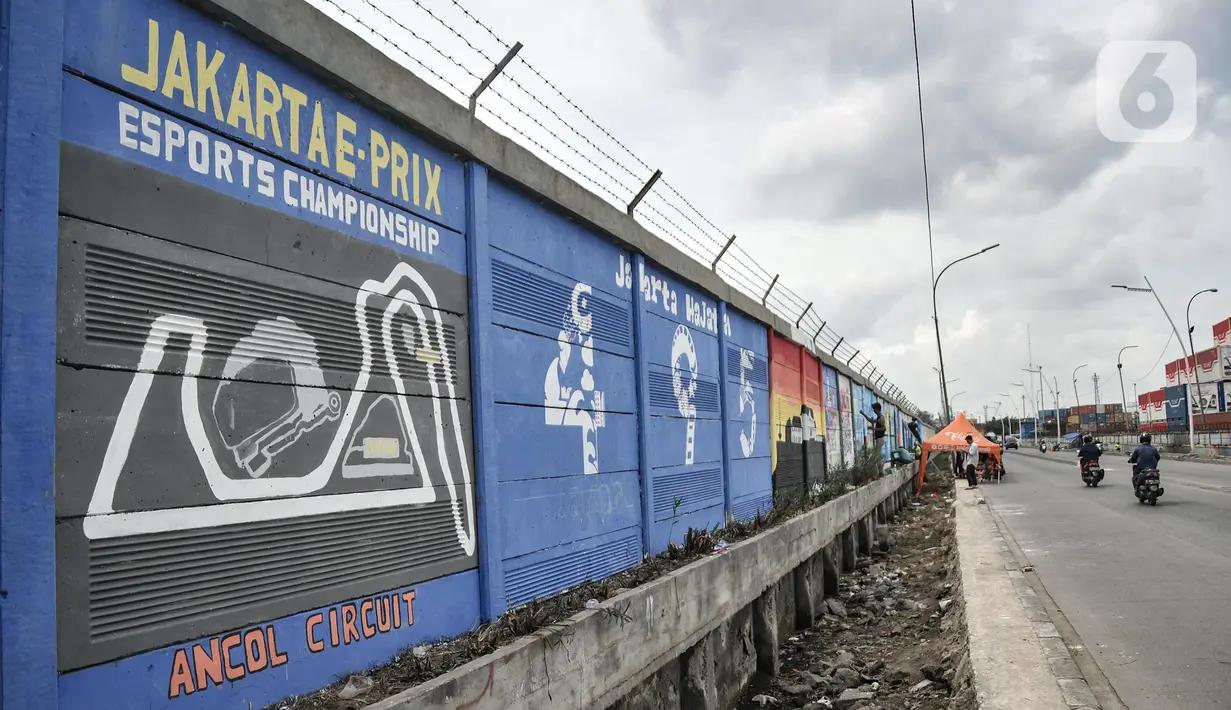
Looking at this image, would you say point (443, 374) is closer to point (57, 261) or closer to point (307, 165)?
point (307, 165)

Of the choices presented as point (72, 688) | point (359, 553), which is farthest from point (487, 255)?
point (72, 688)

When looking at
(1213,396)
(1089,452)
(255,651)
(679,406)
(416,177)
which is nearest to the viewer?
(255,651)

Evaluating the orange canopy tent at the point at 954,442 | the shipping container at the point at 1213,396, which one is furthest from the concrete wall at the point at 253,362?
the shipping container at the point at 1213,396

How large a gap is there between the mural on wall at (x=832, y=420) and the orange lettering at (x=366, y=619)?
1498 centimetres

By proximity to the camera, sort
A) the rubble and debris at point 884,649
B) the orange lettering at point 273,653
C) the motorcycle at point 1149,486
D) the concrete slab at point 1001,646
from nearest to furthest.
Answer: the orange lettering at point 273,653 < the concrete slab at point 1001,646 < the rubble and debris at point 884,649 < the motorcycle at point 1149,486

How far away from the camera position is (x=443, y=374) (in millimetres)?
4977

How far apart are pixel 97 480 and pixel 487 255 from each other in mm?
2899

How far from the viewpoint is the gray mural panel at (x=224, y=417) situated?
9.75ft

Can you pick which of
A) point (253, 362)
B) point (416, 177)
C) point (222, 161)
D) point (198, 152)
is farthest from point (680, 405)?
point (198, 152)

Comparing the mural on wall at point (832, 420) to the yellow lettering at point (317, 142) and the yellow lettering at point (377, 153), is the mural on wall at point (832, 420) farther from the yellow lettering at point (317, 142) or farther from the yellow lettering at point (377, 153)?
the yellow lettering at point (317, 142)

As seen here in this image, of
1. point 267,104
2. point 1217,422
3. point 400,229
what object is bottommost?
point 1217,422

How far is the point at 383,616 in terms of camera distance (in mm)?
4312

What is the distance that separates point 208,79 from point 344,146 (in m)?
0.84

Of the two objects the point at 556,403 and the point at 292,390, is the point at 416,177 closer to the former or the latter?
the point at 292,390
